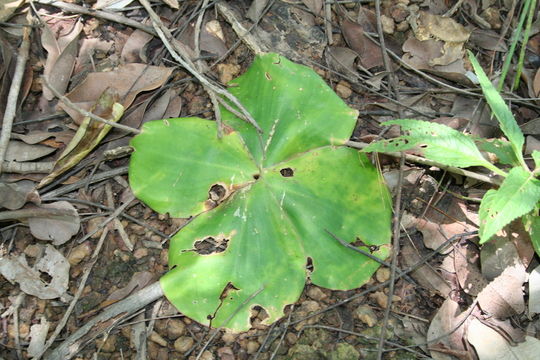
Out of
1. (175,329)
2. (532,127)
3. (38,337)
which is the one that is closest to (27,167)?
(38,337)

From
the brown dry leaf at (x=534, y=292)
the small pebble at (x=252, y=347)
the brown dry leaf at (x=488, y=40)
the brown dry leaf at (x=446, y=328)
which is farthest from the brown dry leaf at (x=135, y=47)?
the brown dry leaf at (x=534, y=292)

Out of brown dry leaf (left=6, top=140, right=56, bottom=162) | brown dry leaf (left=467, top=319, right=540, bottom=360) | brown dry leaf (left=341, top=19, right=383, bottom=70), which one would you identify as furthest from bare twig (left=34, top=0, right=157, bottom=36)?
brown dry leaf (left=467, top=319, right=540, bottom=360)

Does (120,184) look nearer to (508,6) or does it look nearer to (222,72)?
(222,72)

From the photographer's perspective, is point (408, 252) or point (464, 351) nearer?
point (464, 351)

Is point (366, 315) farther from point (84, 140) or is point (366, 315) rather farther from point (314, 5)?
point (314, 5)

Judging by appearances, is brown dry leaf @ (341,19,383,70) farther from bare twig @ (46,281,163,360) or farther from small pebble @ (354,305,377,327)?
bare twig @ (46,281,163,360)

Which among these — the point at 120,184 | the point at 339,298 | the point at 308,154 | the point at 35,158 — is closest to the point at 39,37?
the point at 35,158
